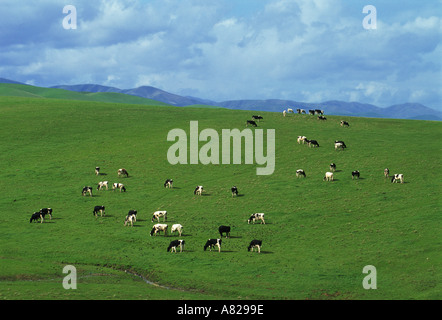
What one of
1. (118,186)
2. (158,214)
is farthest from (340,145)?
(158,214)

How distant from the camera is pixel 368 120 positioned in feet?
323

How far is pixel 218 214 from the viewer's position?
50.3 metres

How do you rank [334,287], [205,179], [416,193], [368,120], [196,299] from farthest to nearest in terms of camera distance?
[368,120] → [205,179] → [416,193] → [334,287] → [196,299]

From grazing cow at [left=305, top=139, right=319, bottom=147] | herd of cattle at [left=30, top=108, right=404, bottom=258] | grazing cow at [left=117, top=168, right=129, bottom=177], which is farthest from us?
grazing cow at [left=305, top=139, right=319, bottom=147]

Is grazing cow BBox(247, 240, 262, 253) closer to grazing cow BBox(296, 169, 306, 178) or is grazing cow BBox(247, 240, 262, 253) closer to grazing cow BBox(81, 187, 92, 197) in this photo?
grazing cow BBox(296, 169, 306, 178)

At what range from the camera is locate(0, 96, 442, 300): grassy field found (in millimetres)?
33812

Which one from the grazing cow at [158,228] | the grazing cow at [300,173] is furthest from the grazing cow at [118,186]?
the grazing cow at [300,173]

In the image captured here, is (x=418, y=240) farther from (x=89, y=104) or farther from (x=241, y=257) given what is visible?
(x=89, y=104)

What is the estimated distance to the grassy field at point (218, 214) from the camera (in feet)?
111

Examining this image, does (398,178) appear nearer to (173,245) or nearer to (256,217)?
(256,217)

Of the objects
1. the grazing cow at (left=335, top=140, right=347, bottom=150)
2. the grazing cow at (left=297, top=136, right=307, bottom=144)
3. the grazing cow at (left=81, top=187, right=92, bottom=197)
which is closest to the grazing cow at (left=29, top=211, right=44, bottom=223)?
the grazing cow at (left=81, top=187, right=92, bottom=197)
